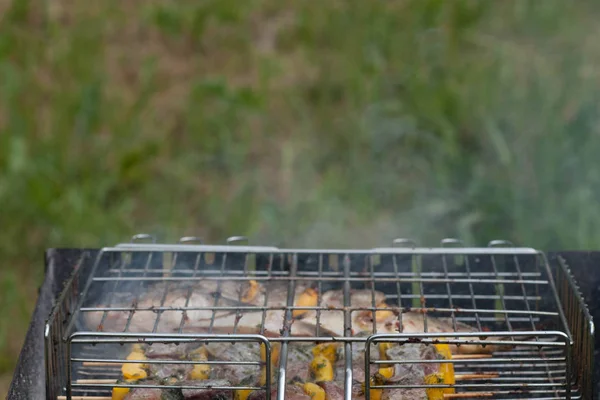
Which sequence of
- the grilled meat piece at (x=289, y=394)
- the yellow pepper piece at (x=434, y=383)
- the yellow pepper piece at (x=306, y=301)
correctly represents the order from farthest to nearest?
1. the yellow pepper piece at (x=306, y=301)
2. the yellow pepper piece at (x=434, y=383)
3. the grilled meat piece at (x=289, y=394)

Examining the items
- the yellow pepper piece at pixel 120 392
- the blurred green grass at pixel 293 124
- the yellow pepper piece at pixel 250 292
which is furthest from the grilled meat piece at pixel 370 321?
the blurred green grass at pixel 293 124

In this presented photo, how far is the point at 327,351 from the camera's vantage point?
274 centimetres

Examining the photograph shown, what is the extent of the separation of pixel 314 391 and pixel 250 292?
0.62 meters

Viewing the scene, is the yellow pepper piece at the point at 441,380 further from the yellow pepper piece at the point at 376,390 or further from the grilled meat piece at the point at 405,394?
the yellow pepper piece at the point at 376,390

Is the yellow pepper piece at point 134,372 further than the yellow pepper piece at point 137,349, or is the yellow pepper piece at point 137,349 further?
the yellow pepper piece at point 137,349

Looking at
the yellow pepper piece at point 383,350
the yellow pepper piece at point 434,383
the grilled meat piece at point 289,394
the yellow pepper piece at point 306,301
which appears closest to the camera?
the grilled meat piece at point 289,394

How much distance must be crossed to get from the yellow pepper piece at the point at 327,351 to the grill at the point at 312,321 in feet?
0.06

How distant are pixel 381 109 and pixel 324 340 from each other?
3576 mm

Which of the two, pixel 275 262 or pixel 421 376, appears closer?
pixel 421 376

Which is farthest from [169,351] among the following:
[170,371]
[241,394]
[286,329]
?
[286,329]

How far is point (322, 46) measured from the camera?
254 inches

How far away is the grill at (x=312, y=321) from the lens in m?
2.45

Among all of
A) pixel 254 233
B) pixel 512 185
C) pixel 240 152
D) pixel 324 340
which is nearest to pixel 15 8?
pixel 240 152

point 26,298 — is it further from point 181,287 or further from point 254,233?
point 181,287
